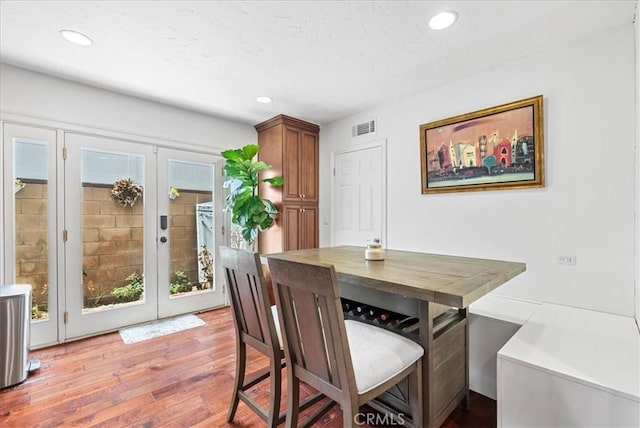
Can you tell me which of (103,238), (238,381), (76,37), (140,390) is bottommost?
(140,390)

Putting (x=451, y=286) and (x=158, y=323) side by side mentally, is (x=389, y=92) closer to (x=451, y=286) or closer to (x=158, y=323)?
(x=451, y=286)

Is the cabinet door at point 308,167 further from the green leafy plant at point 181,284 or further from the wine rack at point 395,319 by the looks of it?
the wine rack at point 395,319

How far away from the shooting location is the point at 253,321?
162cm

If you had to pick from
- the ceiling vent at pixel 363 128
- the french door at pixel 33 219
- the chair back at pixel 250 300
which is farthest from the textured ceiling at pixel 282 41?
the chair back at pixel 250 300

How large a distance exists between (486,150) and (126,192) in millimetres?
3755

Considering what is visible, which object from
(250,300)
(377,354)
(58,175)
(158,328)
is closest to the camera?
(377,354)

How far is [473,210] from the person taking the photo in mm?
2838

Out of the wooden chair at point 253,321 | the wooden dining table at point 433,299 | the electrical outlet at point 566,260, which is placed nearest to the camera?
the wooden dining table at point 433,299

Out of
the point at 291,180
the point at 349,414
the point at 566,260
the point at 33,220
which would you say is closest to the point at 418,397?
the point at 349,414

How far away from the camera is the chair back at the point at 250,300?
1.47 meters

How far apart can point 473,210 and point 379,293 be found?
171cm

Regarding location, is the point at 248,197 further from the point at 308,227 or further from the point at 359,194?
the point at 359,194

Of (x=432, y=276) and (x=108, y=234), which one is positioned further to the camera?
(x=108, y=234)

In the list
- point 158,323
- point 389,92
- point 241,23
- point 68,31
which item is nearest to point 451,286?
point 241,23
